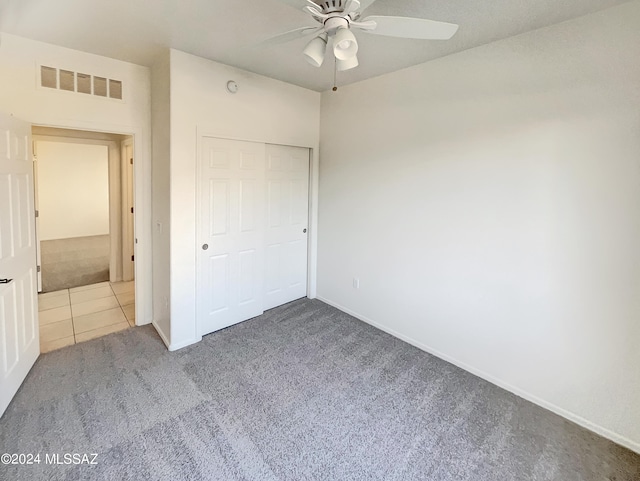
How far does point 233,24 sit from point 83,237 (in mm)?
7784

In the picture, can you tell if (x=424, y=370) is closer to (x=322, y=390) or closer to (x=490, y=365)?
(x=490, y=365)

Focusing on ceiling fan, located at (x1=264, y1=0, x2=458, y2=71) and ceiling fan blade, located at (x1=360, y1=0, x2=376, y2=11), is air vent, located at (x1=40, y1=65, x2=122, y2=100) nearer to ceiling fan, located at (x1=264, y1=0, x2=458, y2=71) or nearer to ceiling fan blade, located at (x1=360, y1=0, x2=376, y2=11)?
ceiling fan, located at (x1=264, y1=0, x2=458, y2=71)

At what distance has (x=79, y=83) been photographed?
284 cm

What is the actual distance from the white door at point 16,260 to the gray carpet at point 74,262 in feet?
7.41

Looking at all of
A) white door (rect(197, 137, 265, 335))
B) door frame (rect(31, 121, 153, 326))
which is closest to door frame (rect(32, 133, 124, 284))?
door frame (rect(31, 121, 153, 326))

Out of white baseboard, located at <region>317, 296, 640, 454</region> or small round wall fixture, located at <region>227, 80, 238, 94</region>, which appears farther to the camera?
small round wall fixture, located at <region>227, 80, 238, 94</region>

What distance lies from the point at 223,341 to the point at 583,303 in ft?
9.68

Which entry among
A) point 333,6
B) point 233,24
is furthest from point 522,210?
point 233,24

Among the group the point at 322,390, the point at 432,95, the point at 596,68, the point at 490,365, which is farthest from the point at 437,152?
the point at 322,390

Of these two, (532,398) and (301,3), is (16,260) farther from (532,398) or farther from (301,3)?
(532,398)

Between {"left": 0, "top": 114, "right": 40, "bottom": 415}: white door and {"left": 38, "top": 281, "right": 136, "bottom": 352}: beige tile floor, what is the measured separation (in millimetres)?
461

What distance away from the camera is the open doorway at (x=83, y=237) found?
3.65 metres

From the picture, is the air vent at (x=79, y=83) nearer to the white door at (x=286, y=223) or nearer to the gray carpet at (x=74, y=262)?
the white door at (x=286, y=223)

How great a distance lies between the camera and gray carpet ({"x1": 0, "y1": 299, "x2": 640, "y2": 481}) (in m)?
1.85
